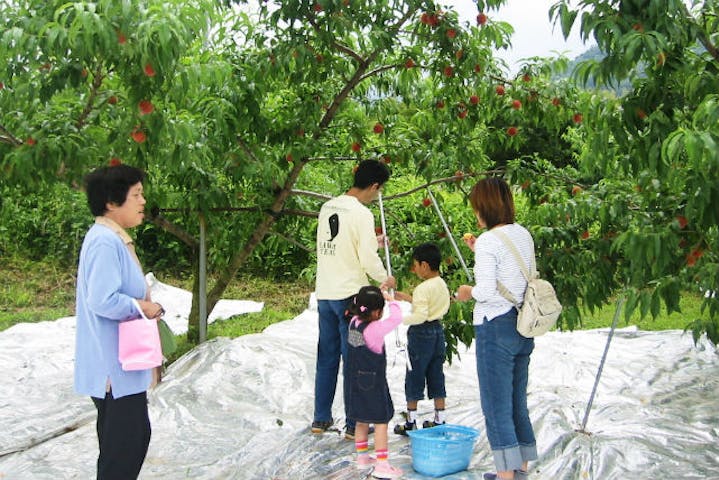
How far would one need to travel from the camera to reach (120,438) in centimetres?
243

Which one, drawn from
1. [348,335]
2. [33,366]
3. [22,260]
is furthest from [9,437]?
[22,260]

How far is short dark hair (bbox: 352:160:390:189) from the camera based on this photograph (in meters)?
3.55

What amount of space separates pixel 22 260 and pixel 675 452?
7.05 meters

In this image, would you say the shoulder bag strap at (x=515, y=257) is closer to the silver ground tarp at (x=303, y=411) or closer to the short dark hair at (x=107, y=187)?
the silver ground tarp at (x=303, y=411)

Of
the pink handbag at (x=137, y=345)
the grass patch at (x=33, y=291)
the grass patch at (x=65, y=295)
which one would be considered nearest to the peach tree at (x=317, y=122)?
the pink handbag at (x=137, y=345)

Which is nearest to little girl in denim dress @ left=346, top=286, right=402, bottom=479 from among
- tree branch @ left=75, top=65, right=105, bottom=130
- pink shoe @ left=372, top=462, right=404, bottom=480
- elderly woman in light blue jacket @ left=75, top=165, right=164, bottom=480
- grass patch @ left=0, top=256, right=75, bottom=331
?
pink shoe @ left=372, top=462, right=404, bottom=480

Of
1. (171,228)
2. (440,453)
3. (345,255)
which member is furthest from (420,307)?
(171,228)

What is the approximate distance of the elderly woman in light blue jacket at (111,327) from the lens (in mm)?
2373

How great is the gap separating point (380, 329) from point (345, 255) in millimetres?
451

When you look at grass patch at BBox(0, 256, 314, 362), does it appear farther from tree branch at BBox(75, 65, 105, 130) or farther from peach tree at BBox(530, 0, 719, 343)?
peach tree at BBox(530, 0, 719, 343)

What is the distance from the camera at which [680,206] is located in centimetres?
295

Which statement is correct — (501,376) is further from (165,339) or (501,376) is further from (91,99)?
(91,99)

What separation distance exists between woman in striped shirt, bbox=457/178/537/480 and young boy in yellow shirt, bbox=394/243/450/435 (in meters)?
0.66

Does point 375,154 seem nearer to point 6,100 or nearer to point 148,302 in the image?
point 6,100
